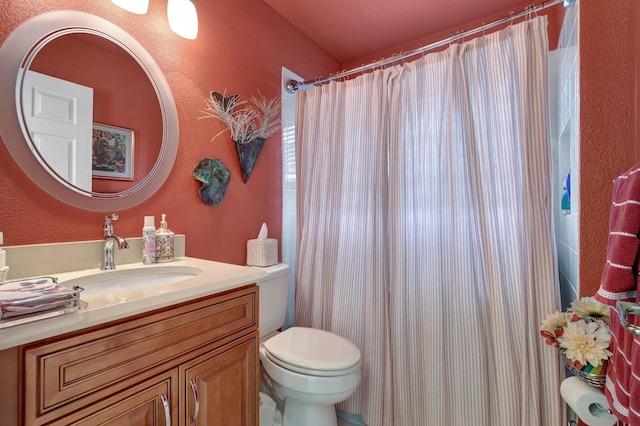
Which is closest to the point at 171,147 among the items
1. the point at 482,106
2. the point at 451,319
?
the point at 482,106

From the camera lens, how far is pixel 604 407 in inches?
30.9

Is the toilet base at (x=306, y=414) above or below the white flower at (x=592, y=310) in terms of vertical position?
below

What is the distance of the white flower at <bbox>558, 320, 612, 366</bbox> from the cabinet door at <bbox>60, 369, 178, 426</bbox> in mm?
1131

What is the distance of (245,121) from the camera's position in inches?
61.7

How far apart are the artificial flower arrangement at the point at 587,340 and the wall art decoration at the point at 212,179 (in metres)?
1.49

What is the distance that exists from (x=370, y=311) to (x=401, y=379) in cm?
37

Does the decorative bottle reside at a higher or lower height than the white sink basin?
higher

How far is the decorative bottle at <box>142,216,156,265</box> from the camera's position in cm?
116

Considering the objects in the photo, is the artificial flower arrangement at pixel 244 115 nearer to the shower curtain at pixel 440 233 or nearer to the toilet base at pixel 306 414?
the shower curtain at pixel 440 233

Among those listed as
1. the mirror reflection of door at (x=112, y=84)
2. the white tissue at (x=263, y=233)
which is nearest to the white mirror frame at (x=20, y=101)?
the mirror reflection of door at (x=112, y=84)

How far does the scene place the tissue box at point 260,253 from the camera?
161 cm

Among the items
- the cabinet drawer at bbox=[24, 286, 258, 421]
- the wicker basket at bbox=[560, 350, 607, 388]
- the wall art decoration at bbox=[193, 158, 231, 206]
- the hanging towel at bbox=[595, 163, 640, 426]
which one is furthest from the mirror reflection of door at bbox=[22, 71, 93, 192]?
the wicker basket at bbox=[560, 350, 607, 388]

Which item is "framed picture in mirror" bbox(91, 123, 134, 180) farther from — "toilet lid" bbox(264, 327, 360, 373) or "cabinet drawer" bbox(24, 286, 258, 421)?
"toilet lid" bbox(264, 327, 360, 373)

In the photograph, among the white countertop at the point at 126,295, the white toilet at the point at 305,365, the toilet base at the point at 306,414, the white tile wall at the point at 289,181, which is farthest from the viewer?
the white tile wall at the point at 289,181
